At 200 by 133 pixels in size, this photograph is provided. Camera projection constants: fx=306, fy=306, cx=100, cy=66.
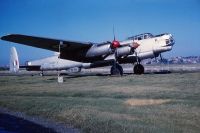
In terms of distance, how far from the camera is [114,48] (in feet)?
90.6

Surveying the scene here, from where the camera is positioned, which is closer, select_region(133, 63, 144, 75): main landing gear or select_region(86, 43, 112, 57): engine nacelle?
select_region(86, 43, 112, 57): engine nacelle

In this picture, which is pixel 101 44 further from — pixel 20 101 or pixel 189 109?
pixel 189 109

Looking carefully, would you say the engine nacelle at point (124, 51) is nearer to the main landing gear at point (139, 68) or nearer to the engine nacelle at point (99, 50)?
the engine nacelle at point (99, 50)

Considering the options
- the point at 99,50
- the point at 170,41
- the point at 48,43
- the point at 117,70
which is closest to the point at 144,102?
the point at 99,50

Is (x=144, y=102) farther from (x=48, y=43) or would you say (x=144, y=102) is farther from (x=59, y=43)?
(x=48, y=43)

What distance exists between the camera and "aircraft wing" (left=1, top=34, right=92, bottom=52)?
2610 centimetres

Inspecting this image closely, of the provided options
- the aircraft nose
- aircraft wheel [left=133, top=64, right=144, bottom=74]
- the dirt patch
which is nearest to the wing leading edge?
aircraft wheel [left=133, top=64, right=144, bottom=74]

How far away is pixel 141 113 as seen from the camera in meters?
11.1

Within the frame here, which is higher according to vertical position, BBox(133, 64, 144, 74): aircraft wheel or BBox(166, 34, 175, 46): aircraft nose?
BBox(166, 34, 175, 46): aircraft nose

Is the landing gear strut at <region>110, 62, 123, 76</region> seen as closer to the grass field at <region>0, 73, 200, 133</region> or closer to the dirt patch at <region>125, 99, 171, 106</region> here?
the grass field at <region>0, 73, 200, 133</region>

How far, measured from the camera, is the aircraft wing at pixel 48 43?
85.6 feet

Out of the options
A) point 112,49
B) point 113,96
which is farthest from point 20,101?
point 112,49

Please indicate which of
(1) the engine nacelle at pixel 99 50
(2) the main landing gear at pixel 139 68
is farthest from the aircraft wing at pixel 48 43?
(2) the main landing gear at pixel 139 68

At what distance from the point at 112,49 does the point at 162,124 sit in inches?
729
